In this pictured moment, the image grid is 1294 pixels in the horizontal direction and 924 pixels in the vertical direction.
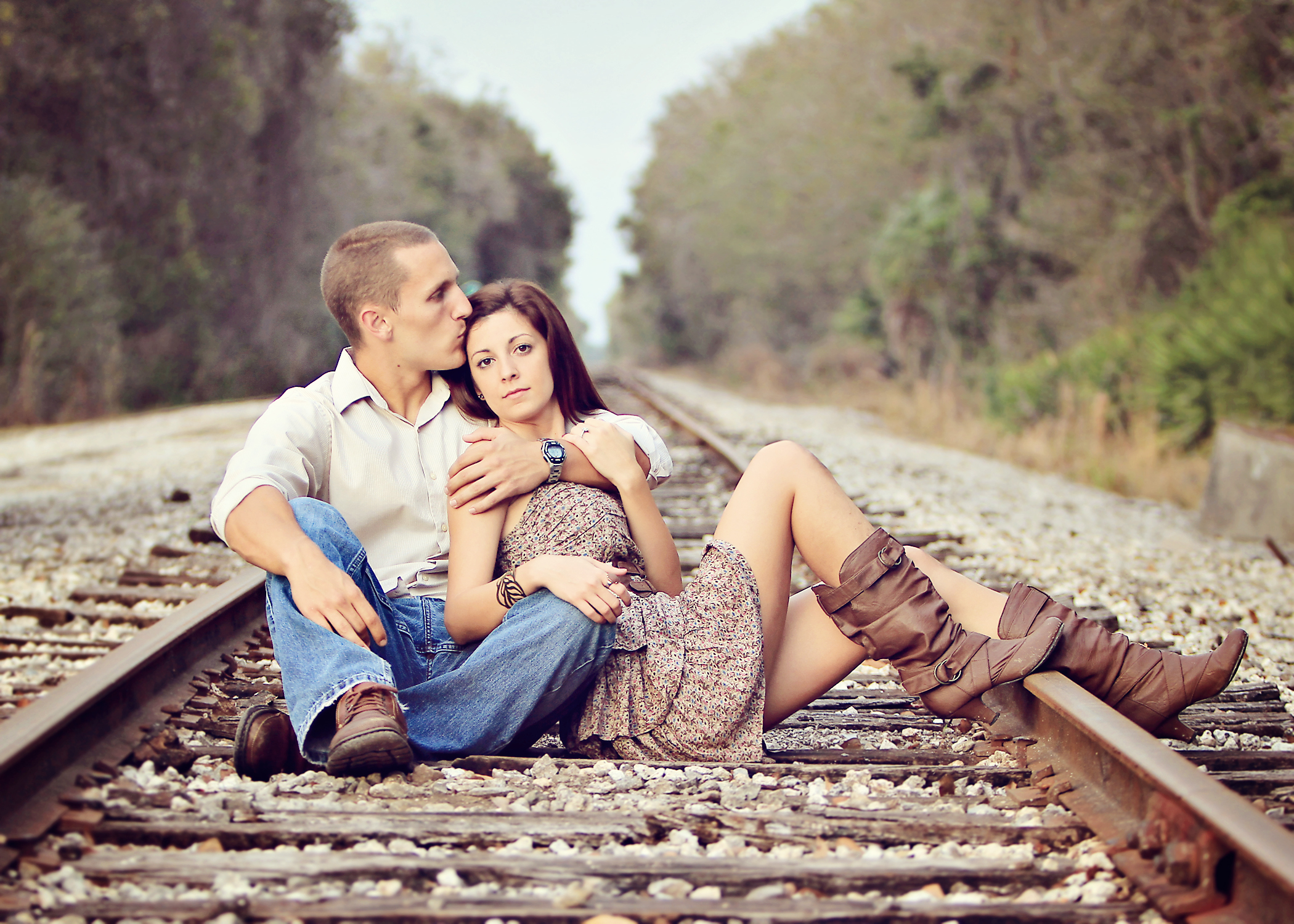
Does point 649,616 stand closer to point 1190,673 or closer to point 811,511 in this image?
point 811,511

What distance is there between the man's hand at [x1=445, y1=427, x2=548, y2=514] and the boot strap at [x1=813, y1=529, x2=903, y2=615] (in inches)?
29.3

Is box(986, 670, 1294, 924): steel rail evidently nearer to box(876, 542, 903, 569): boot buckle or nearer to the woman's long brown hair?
box(876, 542, 903, 569): boot buckle

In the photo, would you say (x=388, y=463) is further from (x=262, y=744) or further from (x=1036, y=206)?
(x=1036, y=206)

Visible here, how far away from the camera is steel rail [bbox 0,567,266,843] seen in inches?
82.7

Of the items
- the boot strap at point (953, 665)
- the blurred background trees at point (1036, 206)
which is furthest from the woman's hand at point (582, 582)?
the blurred background trees at point (1036, 206)

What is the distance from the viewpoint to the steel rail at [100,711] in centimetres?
210

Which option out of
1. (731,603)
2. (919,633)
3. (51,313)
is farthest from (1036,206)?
(731,603)

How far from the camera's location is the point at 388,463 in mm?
2893

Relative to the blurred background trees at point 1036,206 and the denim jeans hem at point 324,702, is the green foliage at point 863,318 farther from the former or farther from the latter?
the denim jeans hem at point 324,702

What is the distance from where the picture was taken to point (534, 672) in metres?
2.48

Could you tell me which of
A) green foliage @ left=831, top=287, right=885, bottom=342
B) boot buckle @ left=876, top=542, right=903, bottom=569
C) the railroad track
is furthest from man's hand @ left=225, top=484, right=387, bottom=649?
green foliage @ left=831, top=287, right=885, bottom=342

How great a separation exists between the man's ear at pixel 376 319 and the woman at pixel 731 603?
0.67ft

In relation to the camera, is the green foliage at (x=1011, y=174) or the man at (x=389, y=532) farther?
the green foliage at (x=1011, y=174)

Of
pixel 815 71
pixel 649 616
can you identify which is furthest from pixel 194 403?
pixel 649 616
